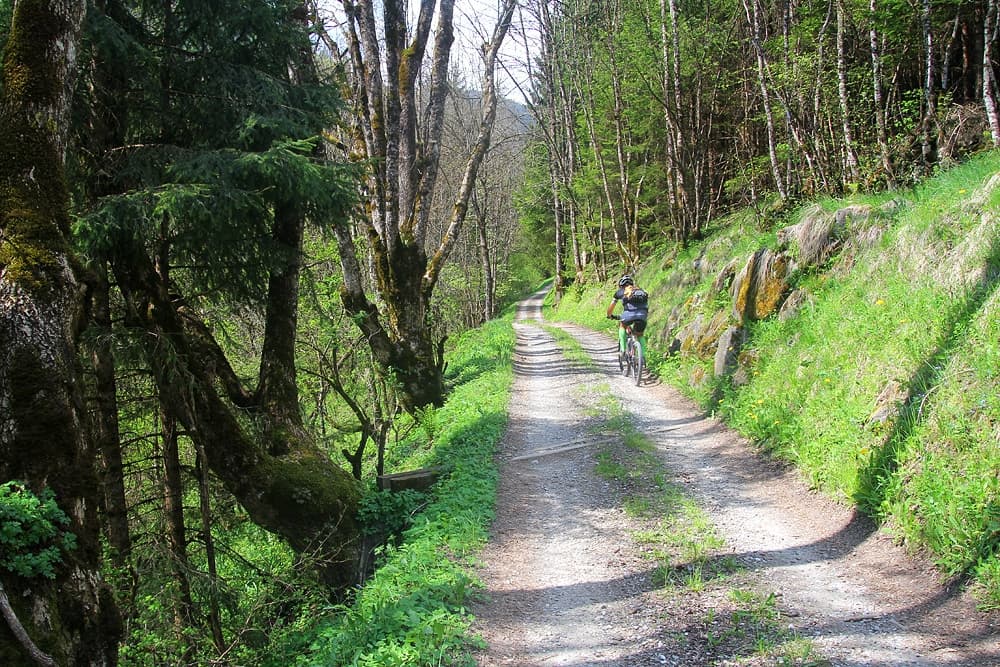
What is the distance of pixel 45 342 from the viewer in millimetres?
3857

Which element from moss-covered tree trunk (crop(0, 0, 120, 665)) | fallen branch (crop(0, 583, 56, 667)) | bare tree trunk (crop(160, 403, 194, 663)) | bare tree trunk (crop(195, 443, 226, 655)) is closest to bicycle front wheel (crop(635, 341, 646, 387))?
bare tree trunk (crop(195, 443, 226, 655))

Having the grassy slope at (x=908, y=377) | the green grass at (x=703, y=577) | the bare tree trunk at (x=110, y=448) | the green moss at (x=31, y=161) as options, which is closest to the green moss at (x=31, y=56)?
the green moss at (x=31, y=161)

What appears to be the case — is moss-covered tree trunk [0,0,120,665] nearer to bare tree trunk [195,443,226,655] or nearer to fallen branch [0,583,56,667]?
fallen branch [0,583,56,667]

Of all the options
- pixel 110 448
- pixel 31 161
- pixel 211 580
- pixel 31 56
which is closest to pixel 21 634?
pixel 211 580

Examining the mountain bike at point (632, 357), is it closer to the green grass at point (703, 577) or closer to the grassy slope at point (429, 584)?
the grassy slope at point (429, 584)

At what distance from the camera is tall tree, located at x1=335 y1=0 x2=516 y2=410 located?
10.8 m

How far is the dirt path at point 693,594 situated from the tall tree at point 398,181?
13.8 ft

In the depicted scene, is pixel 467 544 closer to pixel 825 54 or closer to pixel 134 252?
pixel 134 252

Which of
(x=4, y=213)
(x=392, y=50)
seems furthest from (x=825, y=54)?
(x=4, y=213)

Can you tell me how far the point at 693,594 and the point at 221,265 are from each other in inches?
227

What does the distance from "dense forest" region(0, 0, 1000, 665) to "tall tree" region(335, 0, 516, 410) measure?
0.18 ft

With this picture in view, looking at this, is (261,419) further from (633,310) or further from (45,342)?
(633,310)

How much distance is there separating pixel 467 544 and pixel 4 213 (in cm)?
425

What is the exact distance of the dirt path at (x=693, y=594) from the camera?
3.68 m
